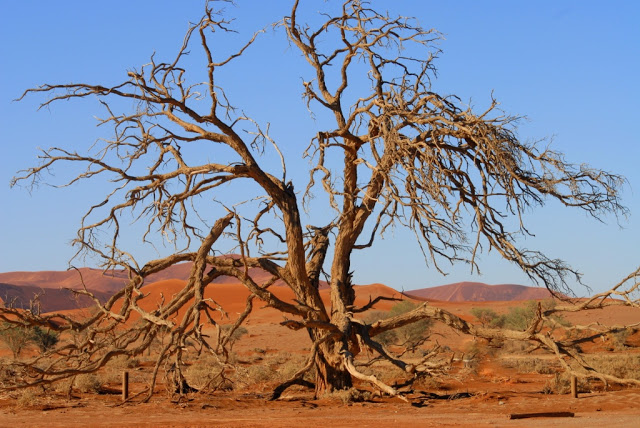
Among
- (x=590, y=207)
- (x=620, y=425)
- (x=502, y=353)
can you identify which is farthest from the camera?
(x=502, y=353)

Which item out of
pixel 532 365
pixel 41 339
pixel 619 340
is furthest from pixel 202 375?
pixel 619 340

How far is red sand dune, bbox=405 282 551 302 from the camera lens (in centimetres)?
12193

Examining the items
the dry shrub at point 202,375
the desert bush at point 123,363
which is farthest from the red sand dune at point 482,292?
the dry shrub at point 202,375

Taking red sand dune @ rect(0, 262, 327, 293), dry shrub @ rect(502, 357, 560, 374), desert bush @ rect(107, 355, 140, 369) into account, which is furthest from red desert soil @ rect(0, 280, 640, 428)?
red sand dune @ rect(0, 262, 327, 293)

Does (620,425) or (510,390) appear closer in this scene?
(620,425)

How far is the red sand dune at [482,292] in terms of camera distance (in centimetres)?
12193

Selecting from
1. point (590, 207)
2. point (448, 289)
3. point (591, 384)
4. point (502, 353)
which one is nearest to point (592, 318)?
point (502, 353)

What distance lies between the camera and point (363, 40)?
1268 centimetres

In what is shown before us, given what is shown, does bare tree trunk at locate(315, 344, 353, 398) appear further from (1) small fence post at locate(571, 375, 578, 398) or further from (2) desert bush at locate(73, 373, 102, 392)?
(2) desert bush at locate(73, 373, 102, 392)

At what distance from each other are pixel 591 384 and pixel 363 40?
8.11m

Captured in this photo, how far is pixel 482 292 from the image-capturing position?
12631 cm

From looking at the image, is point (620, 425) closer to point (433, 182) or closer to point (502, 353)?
point (433, 182)

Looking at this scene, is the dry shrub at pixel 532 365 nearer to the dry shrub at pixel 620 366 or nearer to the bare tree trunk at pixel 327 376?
the dry shrub at pixel 620 366

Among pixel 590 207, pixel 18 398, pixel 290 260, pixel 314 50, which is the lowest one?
pixel 18 398
